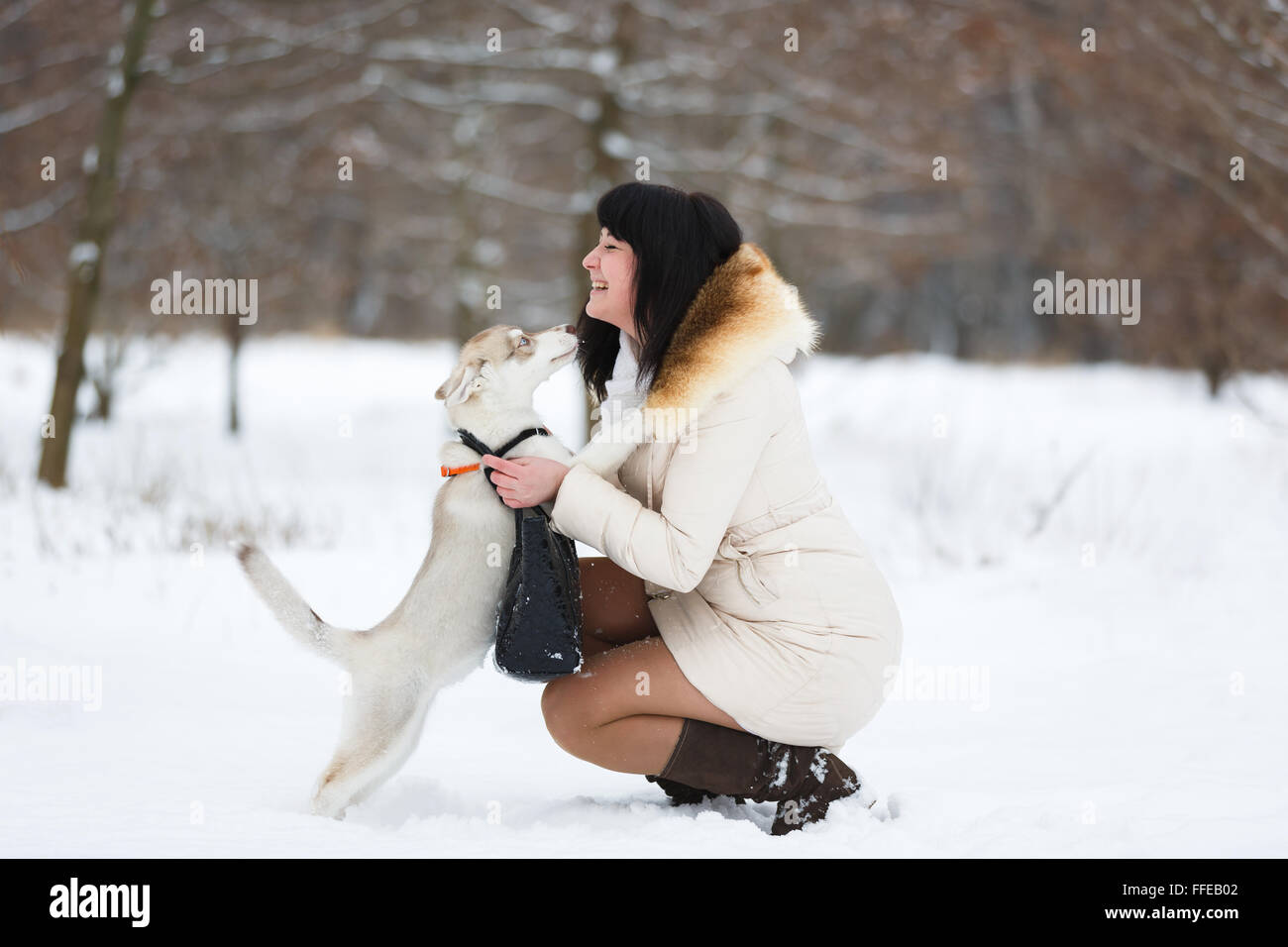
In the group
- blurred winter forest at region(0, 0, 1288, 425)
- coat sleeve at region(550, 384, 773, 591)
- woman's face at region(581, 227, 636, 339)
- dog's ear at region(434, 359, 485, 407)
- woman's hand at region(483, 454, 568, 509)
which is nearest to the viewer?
coat sleeve at region(550, 384, 773, 591)

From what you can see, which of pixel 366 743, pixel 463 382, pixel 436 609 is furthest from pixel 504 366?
pixel 366 743

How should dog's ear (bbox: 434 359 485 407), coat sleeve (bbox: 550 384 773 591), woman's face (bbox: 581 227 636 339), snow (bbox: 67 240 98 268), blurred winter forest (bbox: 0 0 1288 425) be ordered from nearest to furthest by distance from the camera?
coat sleeve (bbox: 550 384 773 591) < woman's face (bbox: 581 227 636 339) < dog's ear (bbox: 434 359 485 407) < snow (bbox: 67 240 98 268) < blurred winter forest (bbox: 0 0 1288 425)

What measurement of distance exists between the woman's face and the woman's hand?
0.47 meters

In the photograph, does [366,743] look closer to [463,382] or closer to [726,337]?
[463,382]

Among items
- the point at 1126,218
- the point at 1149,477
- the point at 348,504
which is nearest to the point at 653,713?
the point at 348,504

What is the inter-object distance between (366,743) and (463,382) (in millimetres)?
1012

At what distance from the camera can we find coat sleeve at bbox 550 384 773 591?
2.83 meters

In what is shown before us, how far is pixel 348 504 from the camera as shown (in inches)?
352

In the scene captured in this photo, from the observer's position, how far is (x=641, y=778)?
380cm

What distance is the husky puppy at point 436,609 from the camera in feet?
9.87

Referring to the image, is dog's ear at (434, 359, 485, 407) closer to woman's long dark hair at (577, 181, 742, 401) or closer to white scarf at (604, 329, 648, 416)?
white scarf at (604, 329, 648, 416)

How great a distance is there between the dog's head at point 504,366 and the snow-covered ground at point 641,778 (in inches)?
46.3

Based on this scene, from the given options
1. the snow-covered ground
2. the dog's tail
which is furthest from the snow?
the dog's tail

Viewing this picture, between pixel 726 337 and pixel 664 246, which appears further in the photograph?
pixel 664 246
